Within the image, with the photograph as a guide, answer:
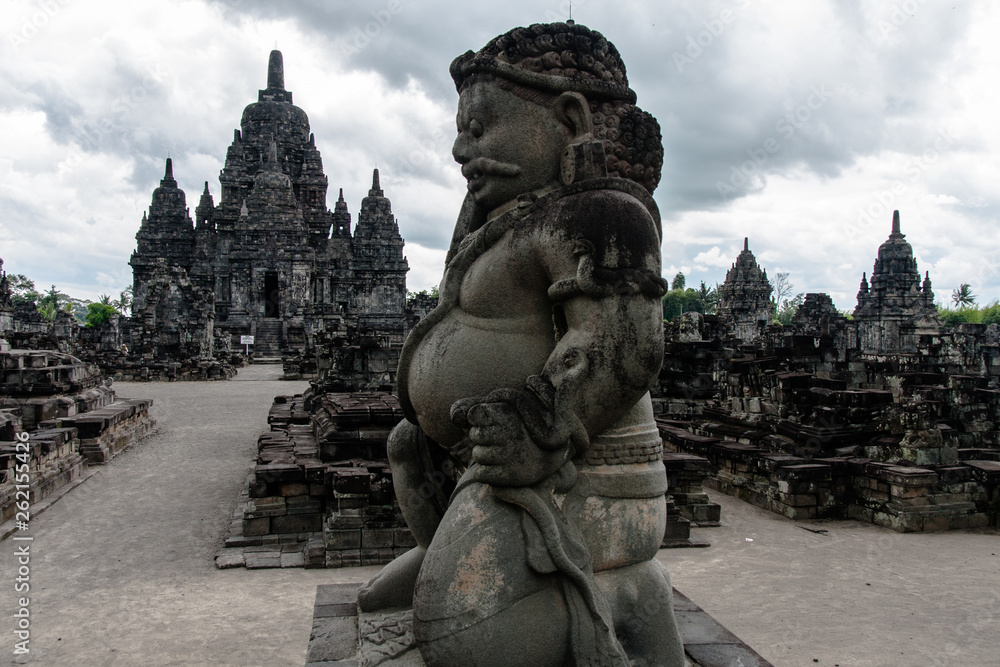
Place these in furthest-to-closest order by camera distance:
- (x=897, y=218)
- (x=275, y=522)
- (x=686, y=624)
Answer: (x=897, y=218) < (x=275, y=522) < (x=686, y=624)

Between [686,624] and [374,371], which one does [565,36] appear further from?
[374,371]

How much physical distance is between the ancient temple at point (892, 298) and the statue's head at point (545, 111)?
3067 centimetres

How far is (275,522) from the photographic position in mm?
5594

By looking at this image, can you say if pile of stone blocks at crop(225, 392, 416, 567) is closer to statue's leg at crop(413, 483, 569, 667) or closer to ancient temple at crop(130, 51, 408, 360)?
statue's leg at crop(413, 483, 569, 667)

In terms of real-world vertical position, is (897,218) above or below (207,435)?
above

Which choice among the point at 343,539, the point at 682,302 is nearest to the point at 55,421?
the point at 343,539

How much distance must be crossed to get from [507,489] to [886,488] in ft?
18.3

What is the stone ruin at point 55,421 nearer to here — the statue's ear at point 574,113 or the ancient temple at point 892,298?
the statue's ear at point 574,113

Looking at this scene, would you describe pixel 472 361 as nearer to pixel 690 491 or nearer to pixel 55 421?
pixel 690 491

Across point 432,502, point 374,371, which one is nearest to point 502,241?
point 432,502

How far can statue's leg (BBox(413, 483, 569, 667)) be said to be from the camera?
6.05 ft

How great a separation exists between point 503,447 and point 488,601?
1.36 ft

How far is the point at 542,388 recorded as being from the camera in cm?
193

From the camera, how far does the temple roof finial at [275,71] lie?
4306 centimetres
